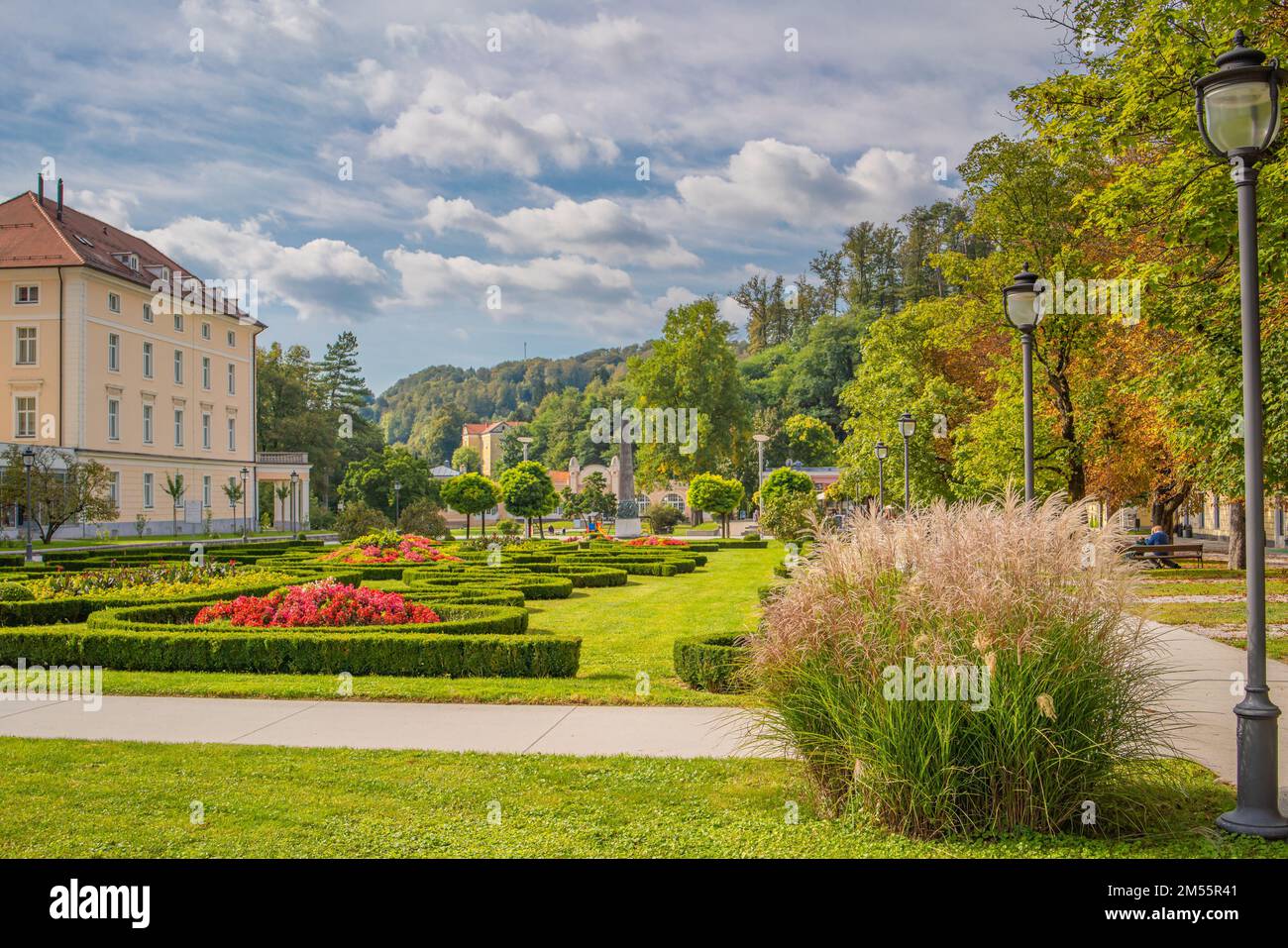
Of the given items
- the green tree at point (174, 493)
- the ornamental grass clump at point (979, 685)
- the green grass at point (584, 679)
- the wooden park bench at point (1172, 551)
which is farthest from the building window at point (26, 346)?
the ornamental grass clump at point (979, 685)

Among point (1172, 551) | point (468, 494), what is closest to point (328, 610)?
point (1172, 551)

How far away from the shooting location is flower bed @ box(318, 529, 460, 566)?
78.1ft

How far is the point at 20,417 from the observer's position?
4212 cm

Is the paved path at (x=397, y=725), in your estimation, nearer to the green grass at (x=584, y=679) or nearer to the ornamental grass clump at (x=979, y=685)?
the green grass at (x=584, y=679)

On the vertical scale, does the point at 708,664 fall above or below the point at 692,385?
below

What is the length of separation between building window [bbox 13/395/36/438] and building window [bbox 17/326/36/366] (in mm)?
1594

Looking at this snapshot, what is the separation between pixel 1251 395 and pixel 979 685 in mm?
2207

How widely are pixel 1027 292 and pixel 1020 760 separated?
6853mm

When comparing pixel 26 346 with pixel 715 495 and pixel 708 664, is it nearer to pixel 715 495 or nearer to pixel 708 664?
pixel 715 495

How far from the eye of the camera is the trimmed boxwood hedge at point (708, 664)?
890cm

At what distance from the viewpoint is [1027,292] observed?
1032 centimetres

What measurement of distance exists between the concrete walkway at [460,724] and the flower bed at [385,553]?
14.9 m

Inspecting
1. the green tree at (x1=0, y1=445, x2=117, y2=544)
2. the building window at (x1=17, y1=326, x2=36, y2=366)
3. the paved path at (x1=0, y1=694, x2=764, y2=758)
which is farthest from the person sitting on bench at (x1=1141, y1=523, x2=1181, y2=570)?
the building window at (x1=17, y1=326, x2=36, y2=366)
